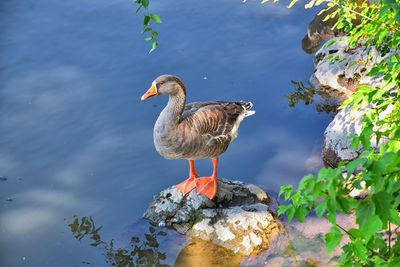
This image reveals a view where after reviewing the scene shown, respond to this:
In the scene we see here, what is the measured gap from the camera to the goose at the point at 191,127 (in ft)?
17.6

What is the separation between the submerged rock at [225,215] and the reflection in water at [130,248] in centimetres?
23

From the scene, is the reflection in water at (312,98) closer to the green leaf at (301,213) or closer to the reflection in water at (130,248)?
the reflection in water at (130,248)

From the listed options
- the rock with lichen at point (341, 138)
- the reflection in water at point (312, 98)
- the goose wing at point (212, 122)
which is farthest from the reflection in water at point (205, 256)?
the reflection in water at point (312, 98)

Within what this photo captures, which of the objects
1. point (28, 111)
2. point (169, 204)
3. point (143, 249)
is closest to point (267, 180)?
point (169, 204)

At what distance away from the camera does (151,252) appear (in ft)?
18.1

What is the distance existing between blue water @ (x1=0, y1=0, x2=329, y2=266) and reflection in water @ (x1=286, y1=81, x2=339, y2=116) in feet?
0.53

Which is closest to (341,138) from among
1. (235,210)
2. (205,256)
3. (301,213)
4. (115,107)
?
(235,210)

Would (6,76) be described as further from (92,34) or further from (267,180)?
(267,180)

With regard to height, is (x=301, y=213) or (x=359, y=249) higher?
(x=301, y=213)

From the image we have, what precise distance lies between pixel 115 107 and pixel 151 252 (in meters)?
2.77

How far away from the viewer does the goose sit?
538 centimetres

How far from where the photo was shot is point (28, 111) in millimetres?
7652

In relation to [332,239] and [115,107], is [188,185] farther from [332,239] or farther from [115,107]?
[332,239]

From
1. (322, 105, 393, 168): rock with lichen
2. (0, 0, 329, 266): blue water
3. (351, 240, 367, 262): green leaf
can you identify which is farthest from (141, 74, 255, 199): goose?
(351, 240, 367, 262): green leaf
